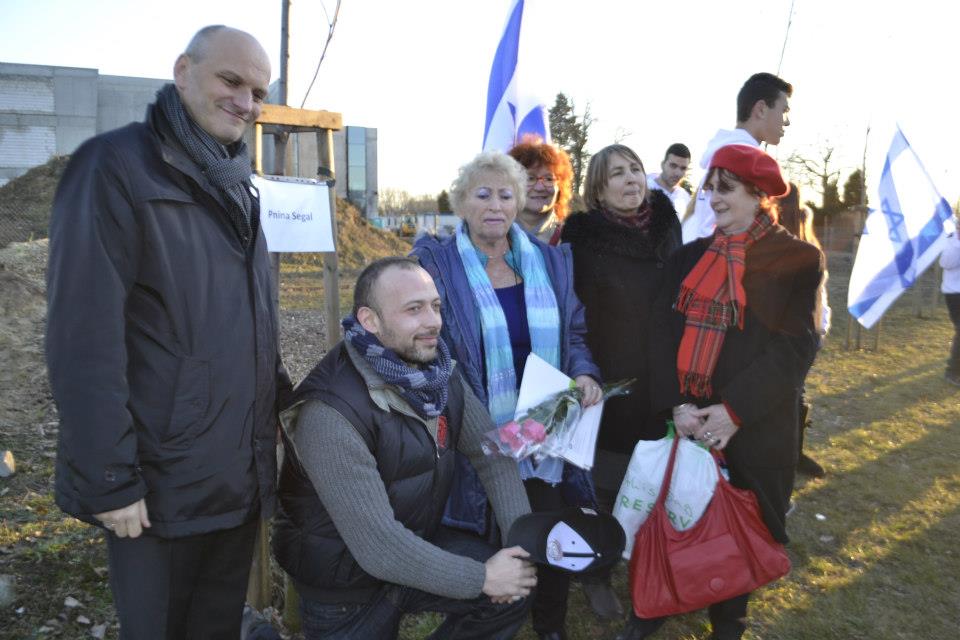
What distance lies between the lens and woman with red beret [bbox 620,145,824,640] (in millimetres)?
2641

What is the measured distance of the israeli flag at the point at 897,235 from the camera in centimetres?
765

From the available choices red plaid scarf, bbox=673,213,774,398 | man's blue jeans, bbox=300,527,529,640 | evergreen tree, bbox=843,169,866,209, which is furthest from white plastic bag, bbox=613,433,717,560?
evergreen tree, bbox=843,169,866,209

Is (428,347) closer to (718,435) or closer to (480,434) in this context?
(480,434)

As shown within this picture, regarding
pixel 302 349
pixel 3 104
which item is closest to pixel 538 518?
pixel 302 349

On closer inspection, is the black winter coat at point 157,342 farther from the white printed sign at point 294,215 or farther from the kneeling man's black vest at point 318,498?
the white printed sign at point 294,215

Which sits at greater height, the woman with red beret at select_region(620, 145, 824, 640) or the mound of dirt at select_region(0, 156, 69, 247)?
the mound of dirt at select_region(0, 156, 69, 247)

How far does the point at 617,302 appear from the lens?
306cm

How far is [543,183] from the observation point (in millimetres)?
3596

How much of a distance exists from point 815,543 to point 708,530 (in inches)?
75.5

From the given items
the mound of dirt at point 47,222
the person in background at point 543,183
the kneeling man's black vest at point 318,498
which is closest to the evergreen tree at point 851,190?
the mound of dirt at point 47,222

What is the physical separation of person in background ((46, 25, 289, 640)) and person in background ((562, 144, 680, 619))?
60.5 inches

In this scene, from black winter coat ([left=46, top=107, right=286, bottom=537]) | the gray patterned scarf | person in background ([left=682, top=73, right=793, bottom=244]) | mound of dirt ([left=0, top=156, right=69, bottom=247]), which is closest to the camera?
black winter coat ([left=46, top=107, right=286, bottom=537])

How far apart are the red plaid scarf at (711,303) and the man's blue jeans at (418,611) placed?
108cm

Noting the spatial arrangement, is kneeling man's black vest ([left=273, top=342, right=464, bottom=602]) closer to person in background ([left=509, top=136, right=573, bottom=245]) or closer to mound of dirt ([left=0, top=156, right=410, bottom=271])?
person in background ([left=509, top=136, right=573, bottom=245])
